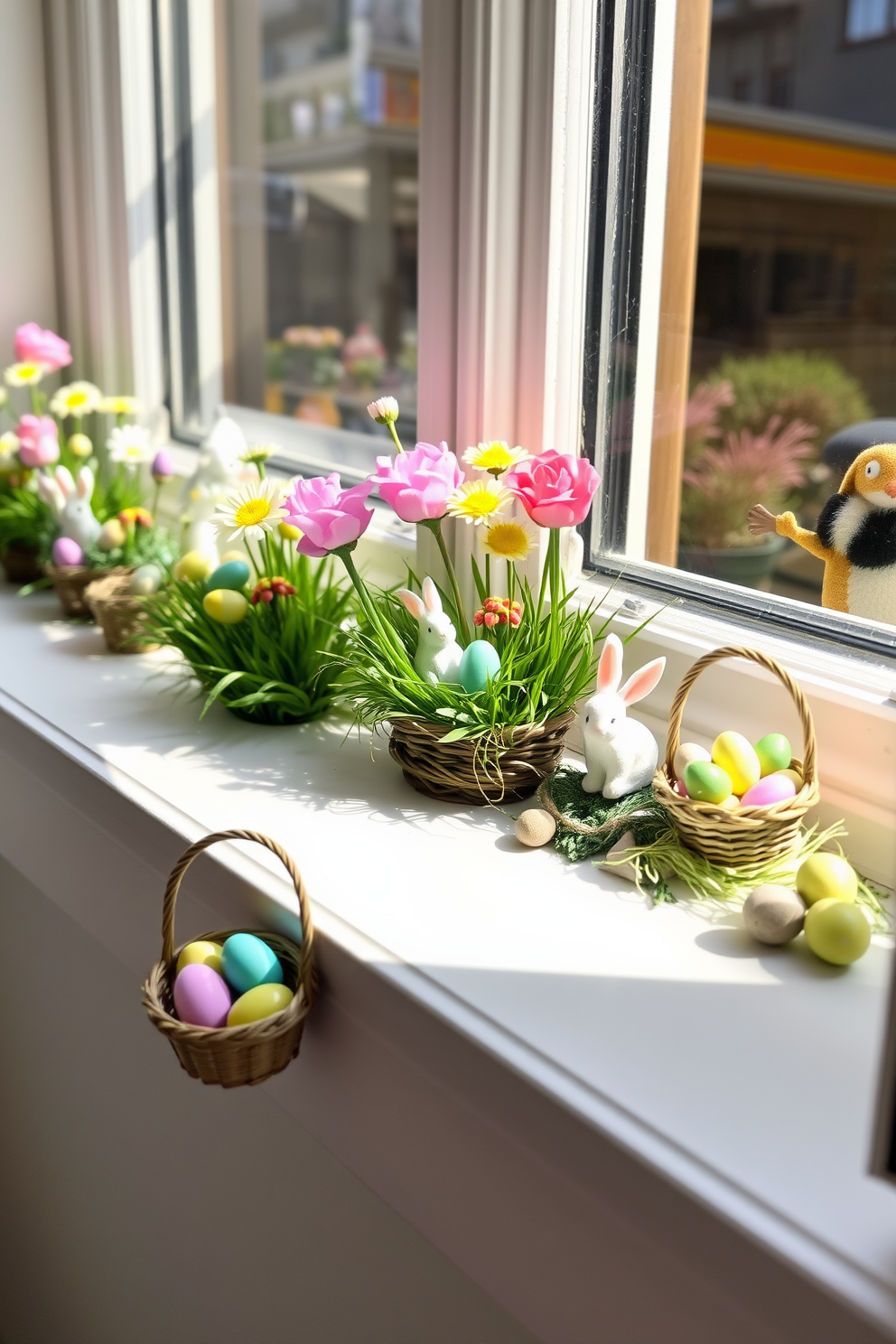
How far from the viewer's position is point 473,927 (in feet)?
2.29

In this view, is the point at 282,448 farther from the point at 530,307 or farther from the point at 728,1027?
the point at 728,1027

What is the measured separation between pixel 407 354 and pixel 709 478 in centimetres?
198

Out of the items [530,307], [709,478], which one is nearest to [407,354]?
[709,478]

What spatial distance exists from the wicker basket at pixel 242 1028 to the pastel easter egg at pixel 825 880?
30 cm

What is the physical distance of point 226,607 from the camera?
102 centimetres

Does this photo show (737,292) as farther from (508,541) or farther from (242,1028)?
(242,1028)

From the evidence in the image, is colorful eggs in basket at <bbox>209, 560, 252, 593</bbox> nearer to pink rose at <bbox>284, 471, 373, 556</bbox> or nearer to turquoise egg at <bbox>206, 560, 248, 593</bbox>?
turquoise egg at <bbox>206, 560, 248, 593</bbox>

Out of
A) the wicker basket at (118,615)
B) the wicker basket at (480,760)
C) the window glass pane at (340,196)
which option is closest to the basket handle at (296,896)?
the wicker basket at (480,760)

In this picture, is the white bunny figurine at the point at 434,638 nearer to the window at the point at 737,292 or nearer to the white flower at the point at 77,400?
the window at the point at 737,292

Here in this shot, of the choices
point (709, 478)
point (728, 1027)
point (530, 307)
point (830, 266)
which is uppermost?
point (830, 266)

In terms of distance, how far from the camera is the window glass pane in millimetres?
3166

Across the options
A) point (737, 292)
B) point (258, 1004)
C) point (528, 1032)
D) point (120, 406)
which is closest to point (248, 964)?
point (258, 1004)

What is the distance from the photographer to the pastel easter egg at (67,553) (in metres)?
1.27

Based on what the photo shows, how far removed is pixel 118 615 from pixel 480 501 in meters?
0.50
